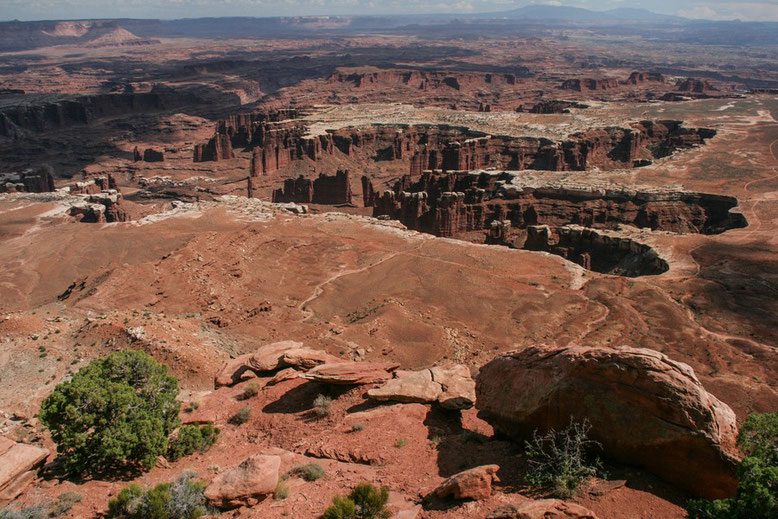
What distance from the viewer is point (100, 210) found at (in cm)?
5650

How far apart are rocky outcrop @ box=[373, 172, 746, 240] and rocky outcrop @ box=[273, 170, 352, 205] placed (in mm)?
14237

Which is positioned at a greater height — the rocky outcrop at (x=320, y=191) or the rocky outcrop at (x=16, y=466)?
the rocky outcrop at (x=16, y=466)

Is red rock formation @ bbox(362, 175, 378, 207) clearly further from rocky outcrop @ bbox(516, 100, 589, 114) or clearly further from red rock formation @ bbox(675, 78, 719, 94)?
red rock formation @ bbox(675, 78, 719, 94)

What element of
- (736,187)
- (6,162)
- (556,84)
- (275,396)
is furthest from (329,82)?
(275,396)

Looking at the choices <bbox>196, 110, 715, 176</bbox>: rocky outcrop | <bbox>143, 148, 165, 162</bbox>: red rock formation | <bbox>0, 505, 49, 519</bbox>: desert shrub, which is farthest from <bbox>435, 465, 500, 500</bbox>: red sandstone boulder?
<bbox>143, 148, 165, 162</bbox>: red rock formation

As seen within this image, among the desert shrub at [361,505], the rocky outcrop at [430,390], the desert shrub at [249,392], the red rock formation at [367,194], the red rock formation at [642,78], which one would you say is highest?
the red rock formation at [642,78]

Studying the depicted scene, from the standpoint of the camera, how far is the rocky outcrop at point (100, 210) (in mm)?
56812

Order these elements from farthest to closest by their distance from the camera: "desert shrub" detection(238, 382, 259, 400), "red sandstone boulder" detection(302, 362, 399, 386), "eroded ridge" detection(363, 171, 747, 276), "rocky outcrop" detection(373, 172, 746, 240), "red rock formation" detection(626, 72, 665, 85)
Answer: "red rock formation" detection(626, 72, 665, 85) → "rocky outcrop" detection(373, 172, 746, 240) → "eroded ridge" detection(363, 171, 747, 276) → "desert shrub" detection(238, 382, 259, 400) → "red sandstone boulder" detection(302, 362, 399, 386)

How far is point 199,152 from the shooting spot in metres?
103

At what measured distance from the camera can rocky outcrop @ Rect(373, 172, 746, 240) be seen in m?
56.3

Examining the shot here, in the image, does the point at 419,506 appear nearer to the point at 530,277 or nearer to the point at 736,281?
the point at 530,277

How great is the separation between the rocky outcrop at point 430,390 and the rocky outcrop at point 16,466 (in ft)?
26.8

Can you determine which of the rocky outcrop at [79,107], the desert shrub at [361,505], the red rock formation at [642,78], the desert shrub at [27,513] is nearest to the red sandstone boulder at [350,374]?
the desert shrub at [361,505]

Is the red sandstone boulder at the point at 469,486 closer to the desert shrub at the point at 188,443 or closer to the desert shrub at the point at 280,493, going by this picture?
the desert shrub at the point at 280,493
